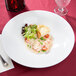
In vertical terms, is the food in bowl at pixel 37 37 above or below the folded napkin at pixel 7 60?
above

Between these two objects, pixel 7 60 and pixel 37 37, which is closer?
pixel 7 60

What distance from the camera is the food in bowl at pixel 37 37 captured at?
0.95 m

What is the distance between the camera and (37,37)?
102 centimetres

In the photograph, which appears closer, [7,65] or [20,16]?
[7,65]

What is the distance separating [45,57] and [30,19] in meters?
0.31

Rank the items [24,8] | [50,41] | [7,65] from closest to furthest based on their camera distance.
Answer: [7,65]
[50,41]
[24,8]

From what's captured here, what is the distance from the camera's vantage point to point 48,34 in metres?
1.03

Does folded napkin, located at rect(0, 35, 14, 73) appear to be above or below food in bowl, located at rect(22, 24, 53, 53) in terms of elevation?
below

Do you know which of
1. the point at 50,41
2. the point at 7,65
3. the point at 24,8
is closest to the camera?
the point at 7,65

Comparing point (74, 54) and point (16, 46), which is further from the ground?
point (16, 46)

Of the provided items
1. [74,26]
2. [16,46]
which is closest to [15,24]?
[16,46]

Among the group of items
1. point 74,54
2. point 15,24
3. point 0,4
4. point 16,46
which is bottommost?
point 74,54

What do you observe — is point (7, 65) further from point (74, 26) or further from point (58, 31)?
point (74, 26)

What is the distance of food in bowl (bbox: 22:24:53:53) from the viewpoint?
0.95m
